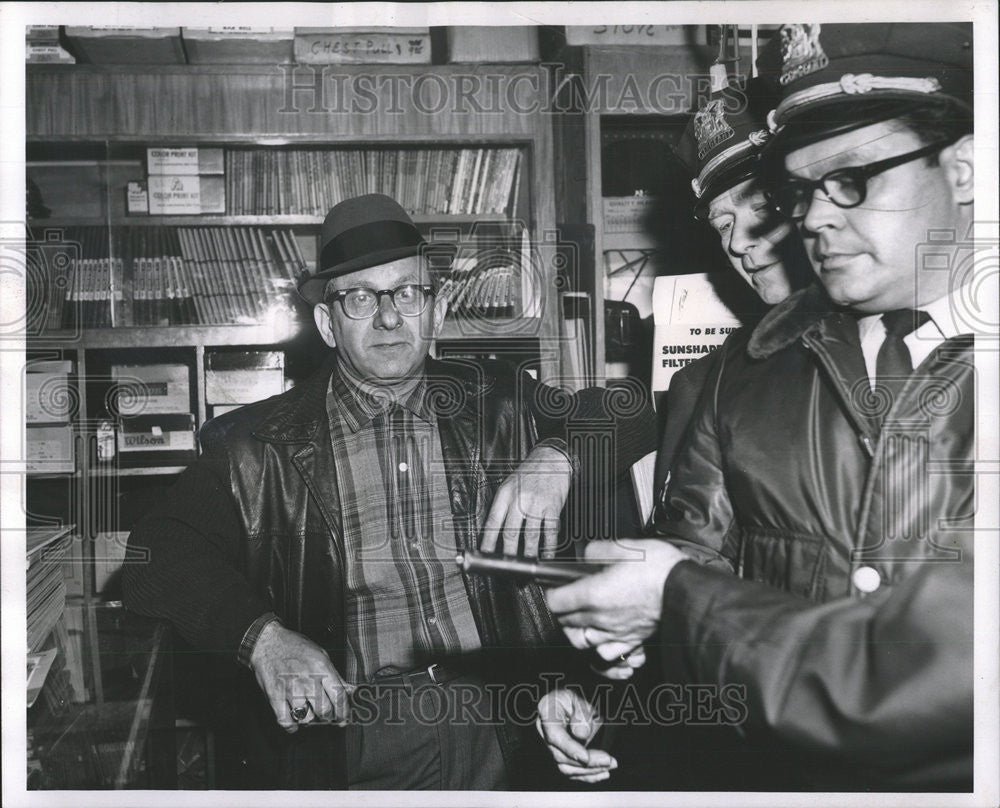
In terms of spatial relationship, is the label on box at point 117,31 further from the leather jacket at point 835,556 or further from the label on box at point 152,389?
the leather jacket at point 835,556

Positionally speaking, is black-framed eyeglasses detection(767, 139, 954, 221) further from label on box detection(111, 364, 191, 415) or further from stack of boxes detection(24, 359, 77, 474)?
Answer: stack of boxes detection(24, 359, 77, 474)

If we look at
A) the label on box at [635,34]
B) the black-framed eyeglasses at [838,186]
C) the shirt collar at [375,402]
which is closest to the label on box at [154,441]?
the shirt collar at [375,402]

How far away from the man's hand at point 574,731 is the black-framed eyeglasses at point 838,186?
0.97 metres

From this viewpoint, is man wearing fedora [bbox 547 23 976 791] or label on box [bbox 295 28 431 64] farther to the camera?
label on box [bbox 295 28 431 64]

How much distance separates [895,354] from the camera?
1287 millimetres

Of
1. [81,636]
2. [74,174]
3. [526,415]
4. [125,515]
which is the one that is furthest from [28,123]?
[526,415]

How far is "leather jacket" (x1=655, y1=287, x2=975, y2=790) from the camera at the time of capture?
4.02ft

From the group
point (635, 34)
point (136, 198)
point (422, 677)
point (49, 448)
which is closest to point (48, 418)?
point (49, 448)

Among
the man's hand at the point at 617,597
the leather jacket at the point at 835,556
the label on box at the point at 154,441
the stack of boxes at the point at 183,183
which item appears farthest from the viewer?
the stack of boxes at the point at 183,183

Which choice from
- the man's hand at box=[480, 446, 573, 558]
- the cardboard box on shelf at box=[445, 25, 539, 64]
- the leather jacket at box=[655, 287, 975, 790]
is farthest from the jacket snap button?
the cardboard box on shelf at box=[445, 25, 539, 64]

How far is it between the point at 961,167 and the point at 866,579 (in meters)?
0.73

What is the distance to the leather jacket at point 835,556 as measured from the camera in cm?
123

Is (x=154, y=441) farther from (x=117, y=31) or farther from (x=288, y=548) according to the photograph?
(x=117, y=31)

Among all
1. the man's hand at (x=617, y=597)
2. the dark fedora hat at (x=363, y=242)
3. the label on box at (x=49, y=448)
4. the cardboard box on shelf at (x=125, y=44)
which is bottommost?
the man's hand at (x=617, y=597)
